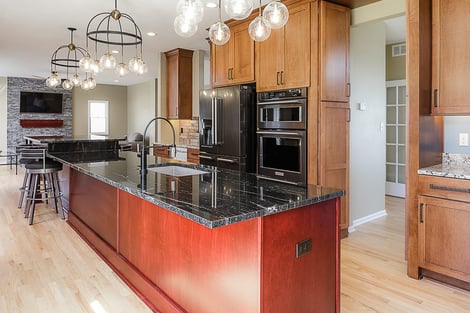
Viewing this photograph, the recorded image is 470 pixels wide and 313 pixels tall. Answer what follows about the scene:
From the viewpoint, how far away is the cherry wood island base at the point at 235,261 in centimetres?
163

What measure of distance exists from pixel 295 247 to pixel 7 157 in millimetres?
11441

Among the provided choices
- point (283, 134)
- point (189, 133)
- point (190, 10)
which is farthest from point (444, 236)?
point (189, 133)

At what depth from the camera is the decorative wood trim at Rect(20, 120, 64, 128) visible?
35.7 ft

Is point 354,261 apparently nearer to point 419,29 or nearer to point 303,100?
point 303,100

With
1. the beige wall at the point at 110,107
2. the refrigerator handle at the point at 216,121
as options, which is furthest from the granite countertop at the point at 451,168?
the beige wall at the point at 110,107

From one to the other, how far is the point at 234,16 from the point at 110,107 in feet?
36.8

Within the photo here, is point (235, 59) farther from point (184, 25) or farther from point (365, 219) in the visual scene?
point (365, 219)

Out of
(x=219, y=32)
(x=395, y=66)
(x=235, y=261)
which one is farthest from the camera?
(x=395, y=66)

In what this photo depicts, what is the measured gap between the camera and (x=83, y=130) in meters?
12.2

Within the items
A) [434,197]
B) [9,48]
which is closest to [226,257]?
[434,197]

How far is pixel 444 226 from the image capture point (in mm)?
2662

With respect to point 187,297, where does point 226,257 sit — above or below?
above

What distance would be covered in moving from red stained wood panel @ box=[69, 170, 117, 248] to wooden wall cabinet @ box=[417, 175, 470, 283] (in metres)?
2.52

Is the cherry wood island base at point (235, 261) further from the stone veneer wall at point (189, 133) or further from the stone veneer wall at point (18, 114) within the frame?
the stone veneer wall at point (18, 114)
